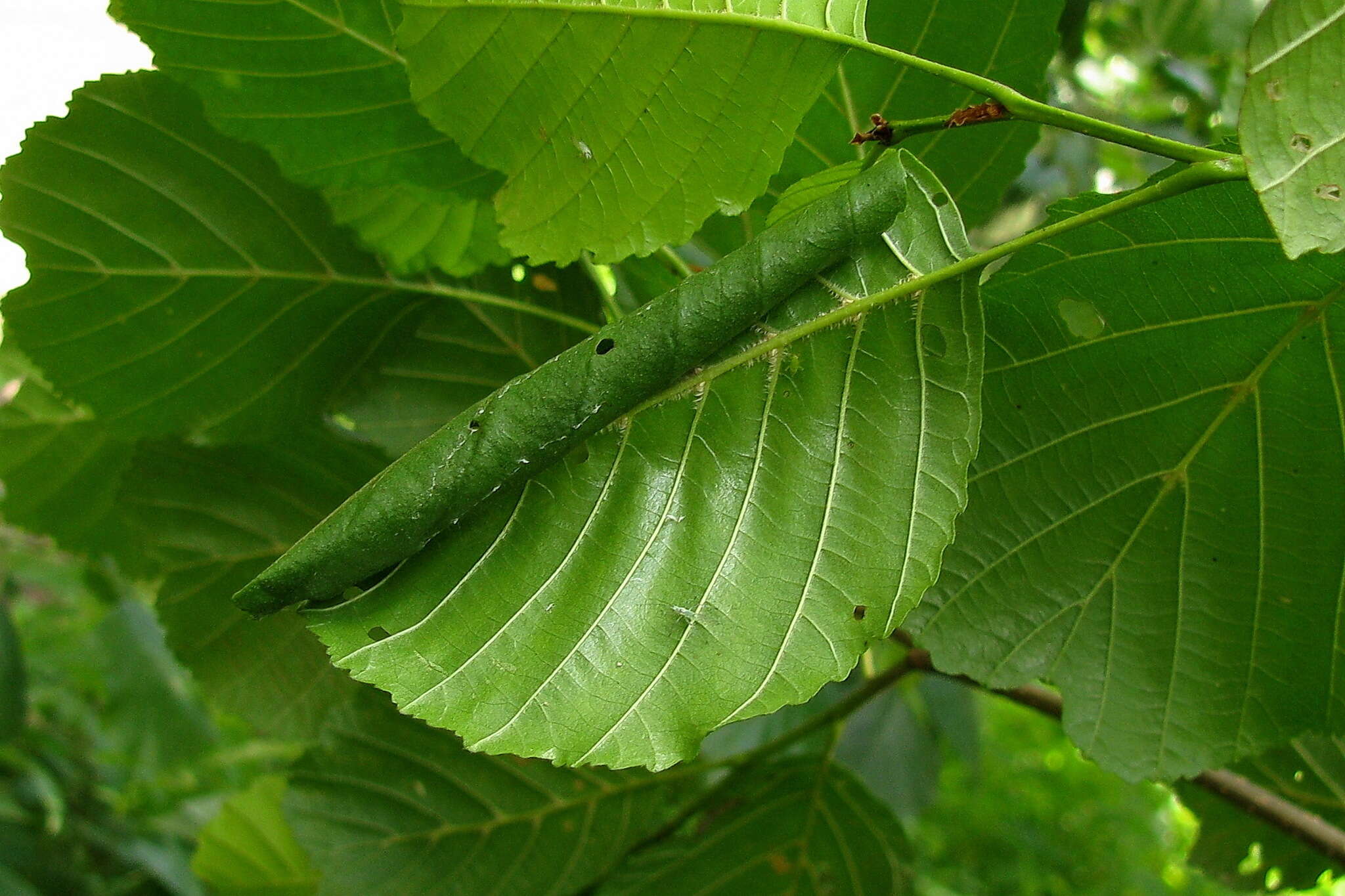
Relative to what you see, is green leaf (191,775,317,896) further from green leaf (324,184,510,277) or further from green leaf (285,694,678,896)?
green leaf (324,184,510,277)

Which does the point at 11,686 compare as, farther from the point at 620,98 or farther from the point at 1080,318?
the point at 1080,318

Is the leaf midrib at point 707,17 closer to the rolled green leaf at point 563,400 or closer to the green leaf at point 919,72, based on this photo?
the rolled green leaf at point 563,400

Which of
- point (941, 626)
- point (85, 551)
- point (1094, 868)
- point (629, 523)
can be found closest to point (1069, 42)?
point (941, 626)

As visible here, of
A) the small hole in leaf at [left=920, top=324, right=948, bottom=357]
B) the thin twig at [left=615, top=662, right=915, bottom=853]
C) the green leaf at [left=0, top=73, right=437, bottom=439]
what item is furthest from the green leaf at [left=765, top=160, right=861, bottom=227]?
the thin twig at [left=615, top=662, right=915, bottom=853]

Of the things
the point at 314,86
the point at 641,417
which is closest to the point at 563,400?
the point at 641,417

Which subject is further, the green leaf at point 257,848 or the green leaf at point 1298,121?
the green leaf at point 257,848

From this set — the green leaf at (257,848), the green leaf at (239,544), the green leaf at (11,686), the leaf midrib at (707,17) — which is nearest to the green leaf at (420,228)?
the green leaf at (239,544)

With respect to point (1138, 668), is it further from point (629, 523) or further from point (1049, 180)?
point (1049, 180)
